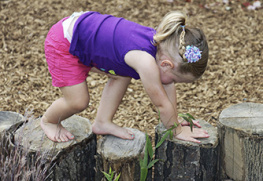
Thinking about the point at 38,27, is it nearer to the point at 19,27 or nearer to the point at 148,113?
the point at 19,27

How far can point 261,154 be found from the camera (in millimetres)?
3023

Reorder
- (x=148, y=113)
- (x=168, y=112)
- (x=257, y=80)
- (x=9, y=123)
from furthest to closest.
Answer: (x=257, y=80)
(x=148, y=113)
(x=9, y=123)
(x=168, y=112)

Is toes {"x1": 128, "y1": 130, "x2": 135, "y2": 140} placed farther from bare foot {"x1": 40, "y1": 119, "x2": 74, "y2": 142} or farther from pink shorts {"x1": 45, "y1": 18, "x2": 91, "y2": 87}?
pink shorts {"x1": 45, "y1": 18, "x2": 91, "y2": 87}

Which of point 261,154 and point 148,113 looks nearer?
point 261,154

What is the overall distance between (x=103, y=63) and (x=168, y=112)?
575mm

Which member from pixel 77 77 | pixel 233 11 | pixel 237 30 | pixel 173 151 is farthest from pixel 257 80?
pixel 77 77

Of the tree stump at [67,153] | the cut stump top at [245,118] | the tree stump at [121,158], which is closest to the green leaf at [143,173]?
the tree stump at [121,158]

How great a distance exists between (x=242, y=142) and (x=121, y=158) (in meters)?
0.86

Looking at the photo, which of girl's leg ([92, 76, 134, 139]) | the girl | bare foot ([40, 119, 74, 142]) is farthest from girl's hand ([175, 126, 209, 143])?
bare foot ([40, 119, 74, 142])

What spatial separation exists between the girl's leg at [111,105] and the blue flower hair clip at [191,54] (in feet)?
2.40

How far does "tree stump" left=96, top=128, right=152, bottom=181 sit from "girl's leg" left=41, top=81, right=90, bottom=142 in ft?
0.87

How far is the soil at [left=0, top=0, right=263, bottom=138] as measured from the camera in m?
4.46

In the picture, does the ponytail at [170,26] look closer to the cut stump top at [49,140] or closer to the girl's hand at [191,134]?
the girl's hand at [191,134]

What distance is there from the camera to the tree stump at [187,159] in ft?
9.74
